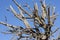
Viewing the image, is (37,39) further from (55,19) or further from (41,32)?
(55,19)

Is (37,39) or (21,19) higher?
(21,19)

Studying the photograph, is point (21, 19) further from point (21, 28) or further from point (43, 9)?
point (43, 9)

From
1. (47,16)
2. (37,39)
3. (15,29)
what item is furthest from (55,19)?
(15,29)

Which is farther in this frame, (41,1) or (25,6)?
(25,6)

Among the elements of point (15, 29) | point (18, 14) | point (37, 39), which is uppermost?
point (18, 14)

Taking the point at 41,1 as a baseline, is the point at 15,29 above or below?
below

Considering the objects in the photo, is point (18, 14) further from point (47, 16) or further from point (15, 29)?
point (47, 16)

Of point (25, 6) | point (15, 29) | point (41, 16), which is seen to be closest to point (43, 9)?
point (41, 16)

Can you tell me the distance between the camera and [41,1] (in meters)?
8.35

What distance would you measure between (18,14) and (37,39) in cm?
156

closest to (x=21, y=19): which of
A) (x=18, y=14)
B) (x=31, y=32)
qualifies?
(x=18, y=14)

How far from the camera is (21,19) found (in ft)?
28.0

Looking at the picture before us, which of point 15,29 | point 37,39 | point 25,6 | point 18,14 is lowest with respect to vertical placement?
point 37,39

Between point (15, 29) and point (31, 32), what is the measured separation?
0.89 meters
